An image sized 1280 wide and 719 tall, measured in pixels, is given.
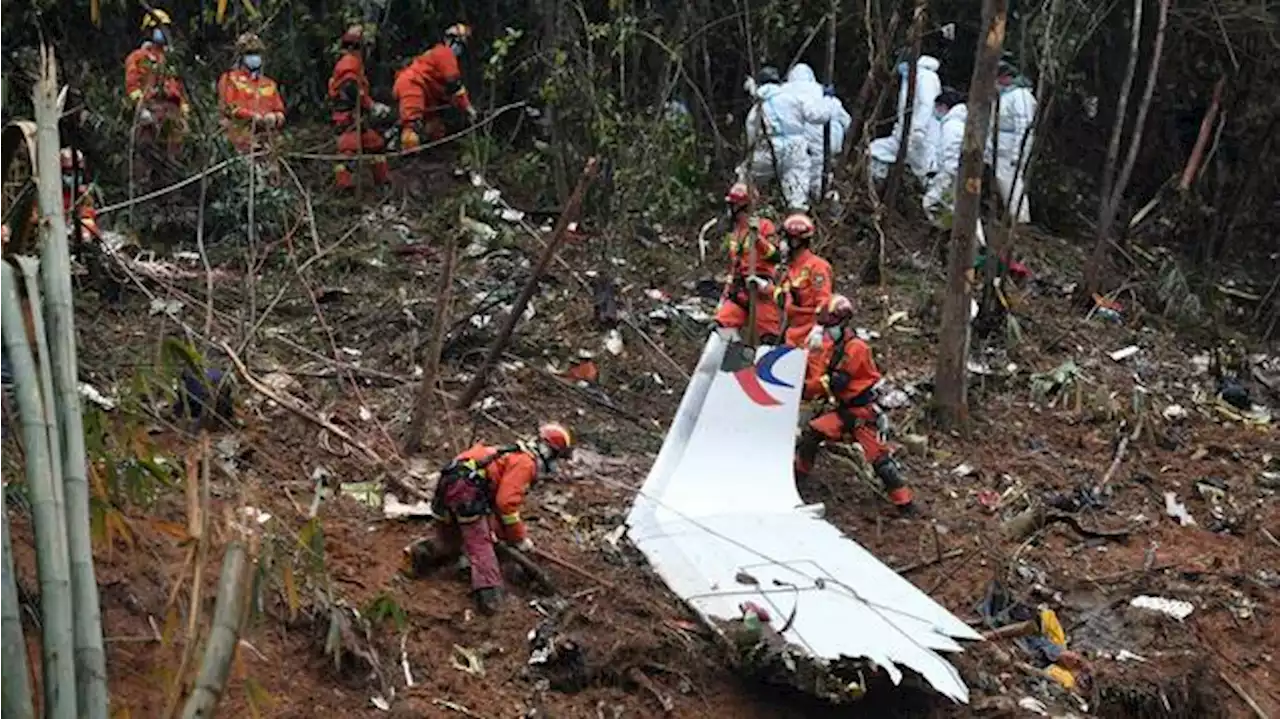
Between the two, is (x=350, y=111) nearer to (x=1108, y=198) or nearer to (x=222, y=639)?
(x=1108, y=198)

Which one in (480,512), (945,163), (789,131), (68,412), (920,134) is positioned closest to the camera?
(68,412)

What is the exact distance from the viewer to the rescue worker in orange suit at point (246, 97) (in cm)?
994

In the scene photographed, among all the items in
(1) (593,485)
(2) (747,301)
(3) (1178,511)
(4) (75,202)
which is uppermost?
(4) (75,202)

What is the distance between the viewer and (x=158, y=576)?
507cm

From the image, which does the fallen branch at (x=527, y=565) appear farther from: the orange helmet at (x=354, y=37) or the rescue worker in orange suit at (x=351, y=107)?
the orange helmet at (x=354, y=37)

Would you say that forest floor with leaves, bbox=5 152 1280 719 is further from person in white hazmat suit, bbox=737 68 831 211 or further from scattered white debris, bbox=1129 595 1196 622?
person in white hazmat suit, bbox=737 68 831 211

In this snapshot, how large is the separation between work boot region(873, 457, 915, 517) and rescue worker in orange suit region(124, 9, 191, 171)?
5622mm

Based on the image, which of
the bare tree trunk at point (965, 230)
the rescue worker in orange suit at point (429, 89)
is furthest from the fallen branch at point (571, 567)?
the rescue worker in orange suit at point (429, 89)

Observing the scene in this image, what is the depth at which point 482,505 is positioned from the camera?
5.92m

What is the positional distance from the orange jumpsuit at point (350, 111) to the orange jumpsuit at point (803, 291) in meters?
4.30

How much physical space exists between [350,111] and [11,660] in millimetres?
9854

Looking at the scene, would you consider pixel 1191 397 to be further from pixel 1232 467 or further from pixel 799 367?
pixel 799 367

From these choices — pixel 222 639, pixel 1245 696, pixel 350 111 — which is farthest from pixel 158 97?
pixel 222 639

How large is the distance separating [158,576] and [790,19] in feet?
28.8
